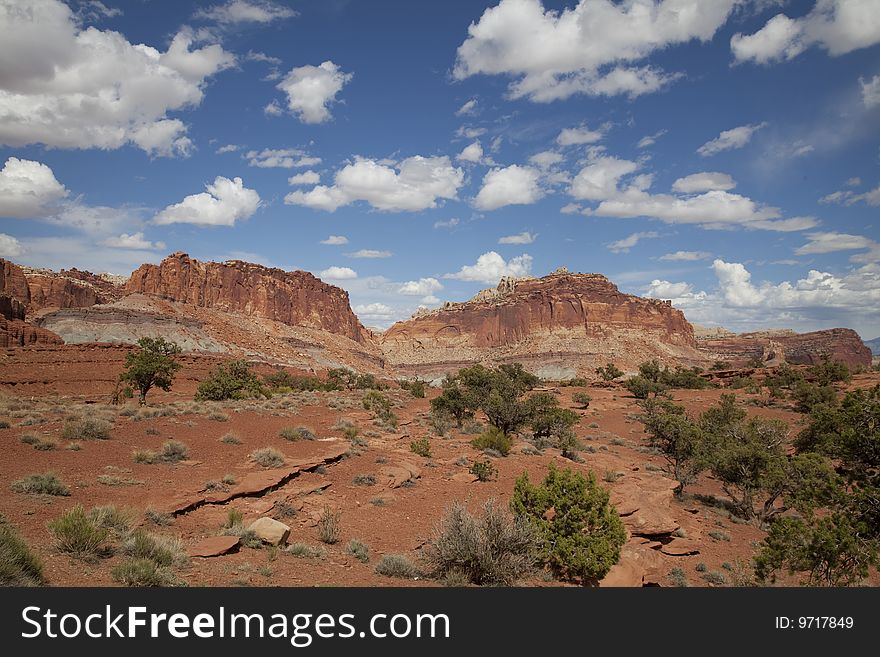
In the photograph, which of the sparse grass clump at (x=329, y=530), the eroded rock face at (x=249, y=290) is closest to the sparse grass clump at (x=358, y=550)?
the sparse grass clump at (x=329, y=530)

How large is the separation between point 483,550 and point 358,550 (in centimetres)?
238

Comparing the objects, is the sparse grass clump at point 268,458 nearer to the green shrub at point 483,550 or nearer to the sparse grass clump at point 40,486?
the sparse grass clump at point 40,486

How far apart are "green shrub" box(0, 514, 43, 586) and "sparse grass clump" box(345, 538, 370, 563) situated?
165 inches

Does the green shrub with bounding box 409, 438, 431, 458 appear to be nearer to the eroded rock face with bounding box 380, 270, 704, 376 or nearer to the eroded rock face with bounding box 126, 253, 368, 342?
the eroded rock face with bounding box 380, 270, 704, 376

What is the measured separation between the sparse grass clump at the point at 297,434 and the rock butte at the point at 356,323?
6465 centimetres

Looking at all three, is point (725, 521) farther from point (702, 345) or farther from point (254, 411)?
point (702, 345)

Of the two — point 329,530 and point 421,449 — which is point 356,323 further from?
point 329,530

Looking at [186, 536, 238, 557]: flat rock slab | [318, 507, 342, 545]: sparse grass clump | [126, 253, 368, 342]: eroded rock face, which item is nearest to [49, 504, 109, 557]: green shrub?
[186, 536, 238, 557]: flat rock slab

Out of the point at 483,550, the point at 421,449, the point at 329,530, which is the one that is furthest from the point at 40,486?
the point at 421,449

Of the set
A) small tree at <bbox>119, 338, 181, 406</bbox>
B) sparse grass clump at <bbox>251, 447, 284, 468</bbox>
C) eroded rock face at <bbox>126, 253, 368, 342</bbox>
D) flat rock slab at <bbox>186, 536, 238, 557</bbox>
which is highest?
eroded rock face at <bbox>126, 253, 368, 342</bbox>

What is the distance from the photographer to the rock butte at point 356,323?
79.9m

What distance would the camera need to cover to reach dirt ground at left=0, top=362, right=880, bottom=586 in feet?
23.0
